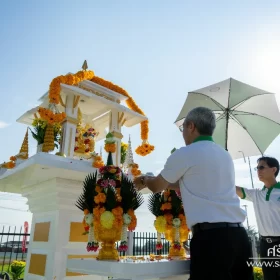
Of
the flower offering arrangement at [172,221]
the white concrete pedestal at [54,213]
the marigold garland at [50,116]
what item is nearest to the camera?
the flower offering arrangement at [172,221]

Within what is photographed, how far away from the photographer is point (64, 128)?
16.2ft

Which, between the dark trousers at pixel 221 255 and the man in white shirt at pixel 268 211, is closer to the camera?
the dark trousers at pixel 221 255

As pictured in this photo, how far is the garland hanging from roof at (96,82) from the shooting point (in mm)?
4691

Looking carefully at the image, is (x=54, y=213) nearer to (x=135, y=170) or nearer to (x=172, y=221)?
(x=135, y=170)

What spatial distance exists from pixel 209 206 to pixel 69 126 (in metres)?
3.75

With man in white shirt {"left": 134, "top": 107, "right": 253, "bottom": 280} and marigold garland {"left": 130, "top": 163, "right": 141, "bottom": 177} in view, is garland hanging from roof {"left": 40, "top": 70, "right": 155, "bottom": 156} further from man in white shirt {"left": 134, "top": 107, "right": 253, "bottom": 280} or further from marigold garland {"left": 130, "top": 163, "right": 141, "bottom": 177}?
man in white shirt {"left": 134, "top": 107, "right": 253, "bottom": 280}

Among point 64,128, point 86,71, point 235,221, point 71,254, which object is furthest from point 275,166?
point 86,71

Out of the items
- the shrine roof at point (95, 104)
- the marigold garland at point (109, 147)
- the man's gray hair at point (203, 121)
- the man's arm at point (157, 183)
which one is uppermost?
the shrine roof at point (95, 104)

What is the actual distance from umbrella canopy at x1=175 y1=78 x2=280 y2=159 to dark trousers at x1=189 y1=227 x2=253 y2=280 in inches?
131

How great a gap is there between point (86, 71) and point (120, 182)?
3.75 meters

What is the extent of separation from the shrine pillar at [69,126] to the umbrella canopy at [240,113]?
6.81 ft

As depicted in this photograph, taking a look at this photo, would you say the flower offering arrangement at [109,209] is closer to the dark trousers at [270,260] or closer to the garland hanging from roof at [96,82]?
the dark trousers at [270,260]

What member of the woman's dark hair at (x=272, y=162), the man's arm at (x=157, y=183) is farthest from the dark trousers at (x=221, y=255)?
the woman's dark hair at (x=272, y=162)

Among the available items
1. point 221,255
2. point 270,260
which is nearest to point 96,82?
point 270,260
